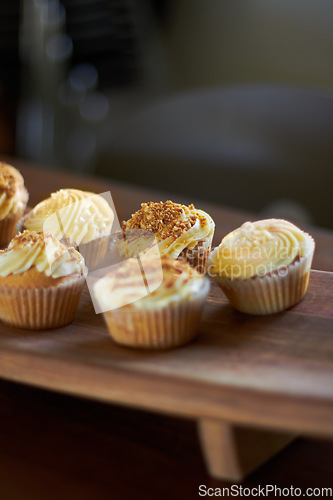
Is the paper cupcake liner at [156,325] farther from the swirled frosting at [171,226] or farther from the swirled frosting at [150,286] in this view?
the swirled frosting at [171,226]

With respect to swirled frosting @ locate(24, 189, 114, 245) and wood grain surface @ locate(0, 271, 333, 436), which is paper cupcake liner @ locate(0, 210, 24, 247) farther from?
wood grain surface @ locate(0, 271, 333, 436)

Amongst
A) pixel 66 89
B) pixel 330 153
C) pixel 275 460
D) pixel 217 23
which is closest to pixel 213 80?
pixel 217 23

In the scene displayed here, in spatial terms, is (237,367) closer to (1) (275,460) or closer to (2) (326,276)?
(1) (275,460)

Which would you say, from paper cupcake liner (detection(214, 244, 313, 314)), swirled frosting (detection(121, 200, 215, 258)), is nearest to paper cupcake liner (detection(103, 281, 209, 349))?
paper cupcake liner (detection(214, 244, 313, 314))

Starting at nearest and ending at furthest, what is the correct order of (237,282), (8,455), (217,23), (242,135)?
(8,455), (237,282), (242,135), (217,23)

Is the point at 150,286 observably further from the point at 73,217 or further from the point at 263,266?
the point at 73,217
